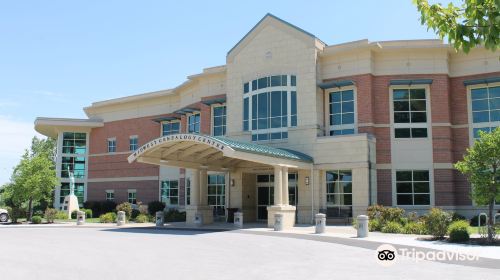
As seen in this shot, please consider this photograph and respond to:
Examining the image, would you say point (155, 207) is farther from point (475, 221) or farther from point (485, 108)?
point (485, 108)

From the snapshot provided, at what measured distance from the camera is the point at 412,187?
28125mm

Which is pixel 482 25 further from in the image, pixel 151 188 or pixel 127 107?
pixel 127 107

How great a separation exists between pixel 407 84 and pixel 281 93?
24.3ft

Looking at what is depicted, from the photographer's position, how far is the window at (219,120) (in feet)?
113

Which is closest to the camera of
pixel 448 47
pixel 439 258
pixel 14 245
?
pixel 439 258

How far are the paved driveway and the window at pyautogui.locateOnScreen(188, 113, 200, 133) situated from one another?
18525 mm

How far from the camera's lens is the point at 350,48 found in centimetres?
2914

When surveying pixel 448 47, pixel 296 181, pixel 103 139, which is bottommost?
pixel 296 181

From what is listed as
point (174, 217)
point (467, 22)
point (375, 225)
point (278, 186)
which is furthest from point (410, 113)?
point (467, 22)

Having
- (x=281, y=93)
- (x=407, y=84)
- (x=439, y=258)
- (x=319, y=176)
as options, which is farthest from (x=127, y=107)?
(x=439, y=258)

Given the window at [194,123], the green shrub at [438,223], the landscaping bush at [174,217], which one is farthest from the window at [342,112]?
the landscaping bush at [174,217]

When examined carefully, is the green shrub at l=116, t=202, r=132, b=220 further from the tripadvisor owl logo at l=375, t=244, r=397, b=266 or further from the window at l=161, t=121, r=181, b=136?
the tripadvisor owl logo at l=375, t=244, r=397, b=266

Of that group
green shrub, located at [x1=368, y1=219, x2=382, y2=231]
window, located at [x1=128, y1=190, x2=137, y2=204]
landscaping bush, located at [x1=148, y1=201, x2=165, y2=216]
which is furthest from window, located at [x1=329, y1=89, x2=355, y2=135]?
window, located at [x1=128, y1=190, x2=137, y2=204]

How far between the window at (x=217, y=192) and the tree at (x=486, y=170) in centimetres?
1839
